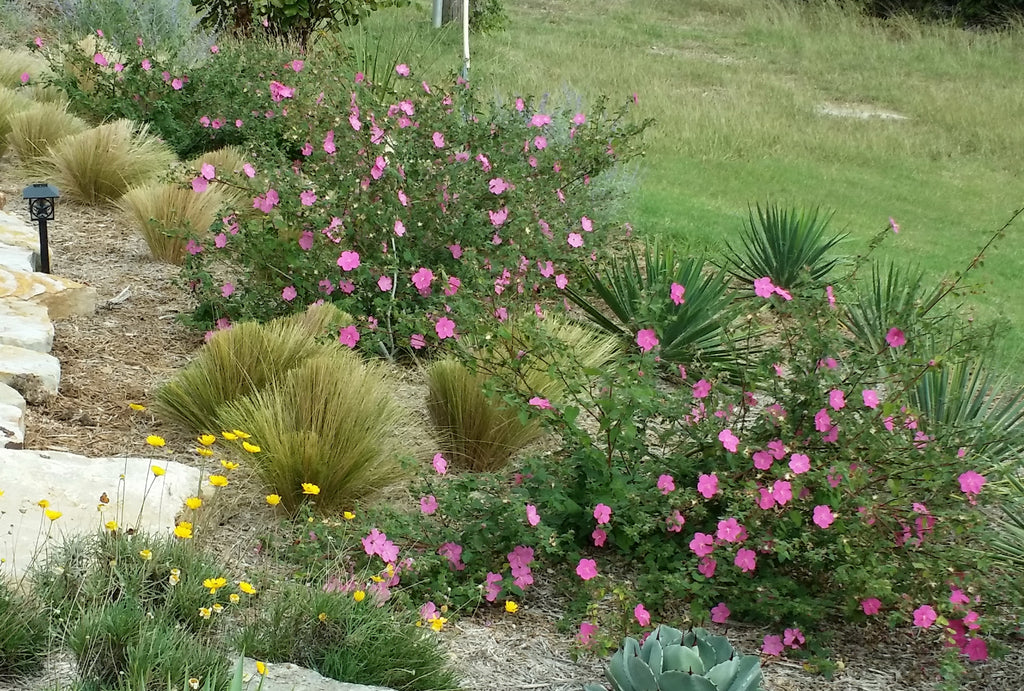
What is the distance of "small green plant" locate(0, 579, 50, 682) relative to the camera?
Result: 2.45 meters

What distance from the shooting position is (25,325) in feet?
14.6

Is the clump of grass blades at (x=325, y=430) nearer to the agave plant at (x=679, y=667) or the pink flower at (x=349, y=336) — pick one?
the pink flower at (x=349, y=336)

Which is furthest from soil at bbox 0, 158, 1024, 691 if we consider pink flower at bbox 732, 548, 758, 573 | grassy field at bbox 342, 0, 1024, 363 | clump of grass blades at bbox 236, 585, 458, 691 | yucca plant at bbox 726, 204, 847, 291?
yucca plant at bbox 726, 204, 847, 291

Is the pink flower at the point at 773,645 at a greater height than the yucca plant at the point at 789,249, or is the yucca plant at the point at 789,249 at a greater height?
the yucca plant at the point at 789,249

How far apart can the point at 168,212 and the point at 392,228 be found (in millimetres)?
1772

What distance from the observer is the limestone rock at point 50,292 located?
191 inches

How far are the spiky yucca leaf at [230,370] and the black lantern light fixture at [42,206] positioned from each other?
127cm

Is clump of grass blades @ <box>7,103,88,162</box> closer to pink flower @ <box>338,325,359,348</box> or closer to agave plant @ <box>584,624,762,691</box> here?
pink flower @ <box>338,325,359,348</box>

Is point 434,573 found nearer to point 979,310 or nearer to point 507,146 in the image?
point 507,146

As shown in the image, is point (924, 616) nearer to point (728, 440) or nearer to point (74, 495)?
point (728, 440)

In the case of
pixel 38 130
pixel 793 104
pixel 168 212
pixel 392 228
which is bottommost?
pixel 793 104

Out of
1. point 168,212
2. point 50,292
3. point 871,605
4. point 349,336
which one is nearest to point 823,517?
point 871,605

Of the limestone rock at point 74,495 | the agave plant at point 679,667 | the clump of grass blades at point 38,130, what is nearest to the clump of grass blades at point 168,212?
the clump of grass blades at point 38,130

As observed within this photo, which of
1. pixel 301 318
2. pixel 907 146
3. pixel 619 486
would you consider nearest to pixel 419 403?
pixel 301 318
